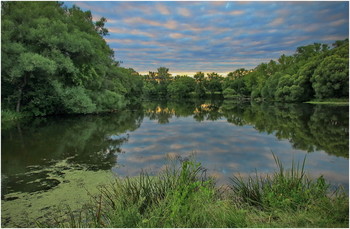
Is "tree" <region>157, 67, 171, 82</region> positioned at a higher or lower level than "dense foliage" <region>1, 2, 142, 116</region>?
higher

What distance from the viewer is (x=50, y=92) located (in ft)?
83.8

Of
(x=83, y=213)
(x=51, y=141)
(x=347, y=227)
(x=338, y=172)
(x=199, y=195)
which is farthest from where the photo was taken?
(x=51, y=141)

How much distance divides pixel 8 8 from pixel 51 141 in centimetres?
1805

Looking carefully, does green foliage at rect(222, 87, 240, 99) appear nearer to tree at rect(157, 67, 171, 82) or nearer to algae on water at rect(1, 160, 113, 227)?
tree at rect(157, 67, 171, 82)

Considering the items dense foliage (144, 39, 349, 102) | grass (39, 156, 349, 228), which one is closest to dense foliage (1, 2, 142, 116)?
grass (39, 156, 349, 228)

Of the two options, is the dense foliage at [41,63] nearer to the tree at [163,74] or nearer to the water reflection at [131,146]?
the water reflection at [131,146]

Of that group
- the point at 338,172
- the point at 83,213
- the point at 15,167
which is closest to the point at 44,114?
the point at 15,167

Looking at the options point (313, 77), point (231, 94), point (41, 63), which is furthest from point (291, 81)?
point (41, 63)

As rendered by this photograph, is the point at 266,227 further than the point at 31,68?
No

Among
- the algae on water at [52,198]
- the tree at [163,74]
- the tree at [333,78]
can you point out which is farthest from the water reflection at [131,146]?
the tree at [163,74]

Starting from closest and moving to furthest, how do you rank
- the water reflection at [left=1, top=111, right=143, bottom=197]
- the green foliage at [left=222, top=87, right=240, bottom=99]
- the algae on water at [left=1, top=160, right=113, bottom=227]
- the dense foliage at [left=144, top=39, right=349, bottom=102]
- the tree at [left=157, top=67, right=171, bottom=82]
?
the algae on water at [left=1, top=160, right=113, bottom=227] → the water reflection at [left=1, top=111, right=143, bottom=197] → the dense foliage at [left=144, top=39, right=349, bottom=102] → the green foliage at [left=222, top=87, right=240, bottom=99] → the tree at [left=157, top=67, right=171, bottom=82]

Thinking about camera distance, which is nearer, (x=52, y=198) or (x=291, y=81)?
(x=52, y=198)

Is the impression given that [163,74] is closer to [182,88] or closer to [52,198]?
[182,88]

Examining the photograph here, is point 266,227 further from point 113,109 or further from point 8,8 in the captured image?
point 113,109
